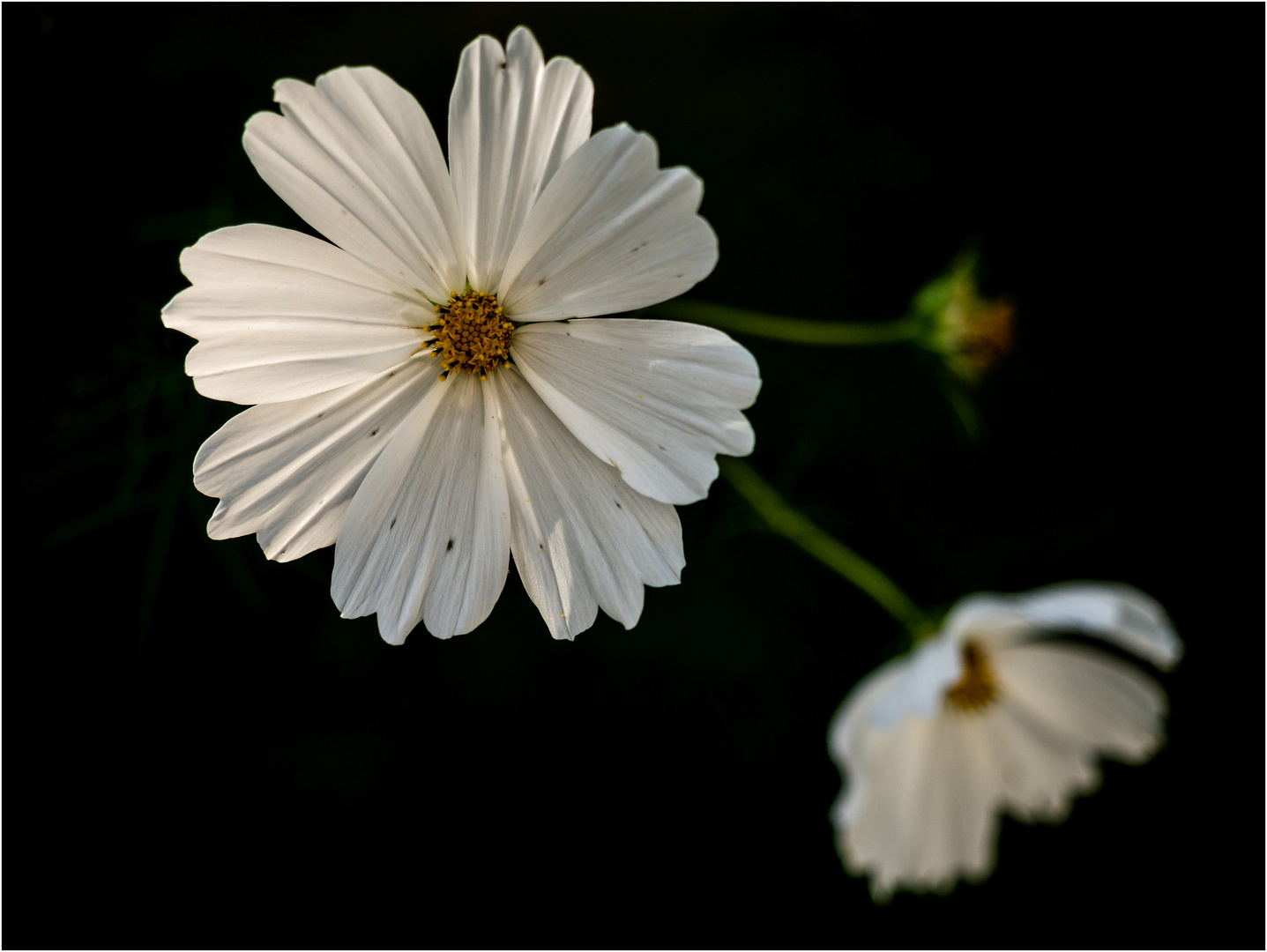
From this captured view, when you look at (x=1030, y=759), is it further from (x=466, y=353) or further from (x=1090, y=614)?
(x=466, y=353)

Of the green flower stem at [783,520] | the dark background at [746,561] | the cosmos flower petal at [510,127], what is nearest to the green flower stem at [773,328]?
the dark background at [746,561]

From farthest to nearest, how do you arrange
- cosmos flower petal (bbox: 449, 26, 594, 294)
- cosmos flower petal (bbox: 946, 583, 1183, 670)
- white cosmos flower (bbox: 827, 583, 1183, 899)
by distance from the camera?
white cosmos flower (bbox: 827, 583, 1183, 899) → cosmos flower petal (bbox: 946, 583, 1183, 670) → cosmos flower petal (bbox: 449, 26, 594, 294)

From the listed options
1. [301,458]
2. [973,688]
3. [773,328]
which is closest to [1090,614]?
[973,688]

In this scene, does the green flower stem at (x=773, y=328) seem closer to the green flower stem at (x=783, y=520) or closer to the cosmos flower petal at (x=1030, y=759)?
the green flower stem at (x=783, y=520)

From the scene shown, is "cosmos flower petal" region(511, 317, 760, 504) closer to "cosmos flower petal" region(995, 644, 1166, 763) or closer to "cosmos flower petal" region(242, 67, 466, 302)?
"cosmos flower petal" region(242, 67, 466, 302)

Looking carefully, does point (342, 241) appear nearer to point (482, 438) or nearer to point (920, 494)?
point (482, 438)

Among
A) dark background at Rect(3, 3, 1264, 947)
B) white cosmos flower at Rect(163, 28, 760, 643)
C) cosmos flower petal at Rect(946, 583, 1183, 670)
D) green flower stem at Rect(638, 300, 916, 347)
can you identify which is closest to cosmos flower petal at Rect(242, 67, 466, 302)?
white cosmos flower at Rect(163, 28, 760, 643)
